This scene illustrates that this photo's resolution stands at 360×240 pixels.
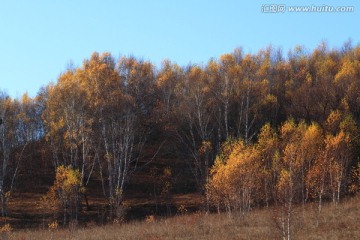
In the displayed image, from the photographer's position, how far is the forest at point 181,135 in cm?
4741

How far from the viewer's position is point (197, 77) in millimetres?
56000

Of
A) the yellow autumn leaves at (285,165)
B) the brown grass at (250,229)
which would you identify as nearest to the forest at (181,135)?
the yellow autumn leaves at (285,165)

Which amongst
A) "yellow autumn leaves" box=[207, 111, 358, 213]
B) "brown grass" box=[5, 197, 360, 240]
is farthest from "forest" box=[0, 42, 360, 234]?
"brown grass" box=[5, 197, 360, 240]

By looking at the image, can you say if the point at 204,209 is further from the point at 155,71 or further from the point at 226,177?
the point at 155,71

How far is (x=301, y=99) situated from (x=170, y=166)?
2034 cm

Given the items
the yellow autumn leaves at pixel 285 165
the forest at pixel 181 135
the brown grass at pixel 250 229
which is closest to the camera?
the brown grass at pixel 250 229

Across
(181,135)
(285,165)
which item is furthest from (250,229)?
(181,135)

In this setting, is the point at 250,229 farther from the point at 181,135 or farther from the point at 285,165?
the point at 181,135

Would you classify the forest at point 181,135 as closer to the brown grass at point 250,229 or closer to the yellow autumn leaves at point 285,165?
the yellow autumn leaves at point 285,165

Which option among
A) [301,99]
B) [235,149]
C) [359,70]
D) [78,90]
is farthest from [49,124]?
[359,70]

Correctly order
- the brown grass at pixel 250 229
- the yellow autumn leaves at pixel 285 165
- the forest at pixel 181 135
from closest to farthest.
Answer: the brown grass at pixel 250 229 → the yellow autumn leaves at pixel 285 165 → the forest at pixel 181 135

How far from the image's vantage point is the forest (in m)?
47.4

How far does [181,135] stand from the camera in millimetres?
62719

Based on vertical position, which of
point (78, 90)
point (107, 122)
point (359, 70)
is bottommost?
point (107, 122)
